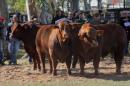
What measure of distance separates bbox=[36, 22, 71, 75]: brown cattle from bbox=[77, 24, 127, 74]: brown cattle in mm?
1192

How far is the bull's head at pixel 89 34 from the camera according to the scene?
1295cm

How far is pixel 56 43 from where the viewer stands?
43.7 feet

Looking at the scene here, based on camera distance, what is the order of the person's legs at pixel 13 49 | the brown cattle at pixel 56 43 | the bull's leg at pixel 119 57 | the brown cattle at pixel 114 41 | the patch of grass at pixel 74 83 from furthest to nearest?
1. the person's legs at pixel 13 49
2. the bull's leg at pixel 119 57
3. the brown cattle at pixel 114 41
4. the brown cattle at pixel 56 43
5. the patch of grass at pixel 74 83

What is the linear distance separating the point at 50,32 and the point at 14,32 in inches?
71.1

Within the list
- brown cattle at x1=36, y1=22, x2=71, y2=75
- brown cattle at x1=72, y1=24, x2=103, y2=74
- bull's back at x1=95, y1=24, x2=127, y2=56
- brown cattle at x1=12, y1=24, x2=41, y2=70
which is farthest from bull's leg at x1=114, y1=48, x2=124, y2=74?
brown cattle at x1=12, y1=24, x2=41, y2=70

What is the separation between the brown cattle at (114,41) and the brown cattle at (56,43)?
3.91ft

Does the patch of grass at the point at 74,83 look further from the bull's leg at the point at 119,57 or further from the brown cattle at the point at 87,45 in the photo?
the bull's leg at the point at 119,57

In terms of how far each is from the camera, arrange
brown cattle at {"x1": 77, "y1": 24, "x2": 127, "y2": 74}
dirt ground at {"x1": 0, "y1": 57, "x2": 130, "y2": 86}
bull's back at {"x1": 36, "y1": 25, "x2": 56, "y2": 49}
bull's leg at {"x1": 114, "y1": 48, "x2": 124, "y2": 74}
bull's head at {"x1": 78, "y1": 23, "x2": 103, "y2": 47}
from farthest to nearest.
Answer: bull's leg at {"x1": 114, "y1": 48, "x2": 124, "y2": 74} < brown cattle at {"x1": 77, "y1": 24, "x2": 127, "y2": 74} < bull's back at {"x1": 36, "y1": 25, "x2": 56, "y2": 49} < dirt ground at {"x1": 0, "y1": 57, "x2": 130, "y2": 86} < bull's head at {"x1": 78, "y1": 23, "x2": 103, "y2": 47}

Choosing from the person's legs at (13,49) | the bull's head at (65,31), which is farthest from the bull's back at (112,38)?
the person's legs at (13,49)

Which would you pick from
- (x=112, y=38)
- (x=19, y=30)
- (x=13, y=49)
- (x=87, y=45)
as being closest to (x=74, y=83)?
(x=87, y=45)

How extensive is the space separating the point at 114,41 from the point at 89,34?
148 cm

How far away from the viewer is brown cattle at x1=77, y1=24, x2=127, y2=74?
46.0 ft

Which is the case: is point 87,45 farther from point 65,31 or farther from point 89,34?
point 65,31

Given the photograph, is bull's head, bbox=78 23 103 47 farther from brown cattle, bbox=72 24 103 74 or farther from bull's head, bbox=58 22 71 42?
bull's head, bbox=58 22 71 42
